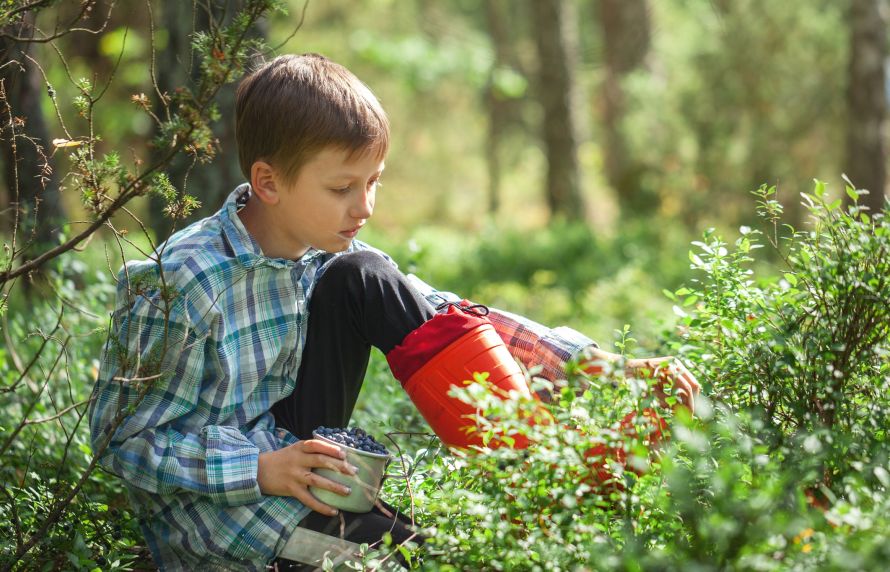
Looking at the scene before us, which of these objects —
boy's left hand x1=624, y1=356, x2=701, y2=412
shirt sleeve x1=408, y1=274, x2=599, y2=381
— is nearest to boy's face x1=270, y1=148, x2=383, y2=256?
shirt sleeve x1=408, y1=274, x2=599, y2=381

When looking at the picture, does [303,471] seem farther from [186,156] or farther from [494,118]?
[494,118]

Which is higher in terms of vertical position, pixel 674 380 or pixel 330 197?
pixel 330 197

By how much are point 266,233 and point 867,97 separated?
738 centimetres

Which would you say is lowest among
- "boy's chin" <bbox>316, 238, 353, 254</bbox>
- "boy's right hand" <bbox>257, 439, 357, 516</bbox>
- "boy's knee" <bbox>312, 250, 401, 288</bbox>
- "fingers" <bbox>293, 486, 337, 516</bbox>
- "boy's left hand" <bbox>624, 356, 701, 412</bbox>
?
"fingers" <bbox>293, 486, 337, 516</bbox>

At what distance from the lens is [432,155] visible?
18.4 metres

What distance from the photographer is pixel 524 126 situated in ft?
70.0

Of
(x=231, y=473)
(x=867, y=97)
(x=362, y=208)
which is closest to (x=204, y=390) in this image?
(x=231, y=473)

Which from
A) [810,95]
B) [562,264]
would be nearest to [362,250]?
[562,264]

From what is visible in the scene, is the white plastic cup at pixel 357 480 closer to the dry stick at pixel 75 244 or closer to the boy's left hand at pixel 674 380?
the dry stick at pixel 75 244

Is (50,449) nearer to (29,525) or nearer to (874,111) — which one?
(29,525)

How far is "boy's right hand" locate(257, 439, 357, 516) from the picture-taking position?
81.3 inches

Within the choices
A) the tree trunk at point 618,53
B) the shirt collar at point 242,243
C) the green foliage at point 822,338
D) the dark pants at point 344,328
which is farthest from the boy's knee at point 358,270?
the tree trunk at point 618,53

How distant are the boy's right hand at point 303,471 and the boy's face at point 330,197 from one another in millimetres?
548

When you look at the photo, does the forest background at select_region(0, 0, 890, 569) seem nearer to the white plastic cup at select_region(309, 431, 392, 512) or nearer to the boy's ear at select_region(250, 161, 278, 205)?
the boy's ear at select_region(250, 161, 278, 205)
